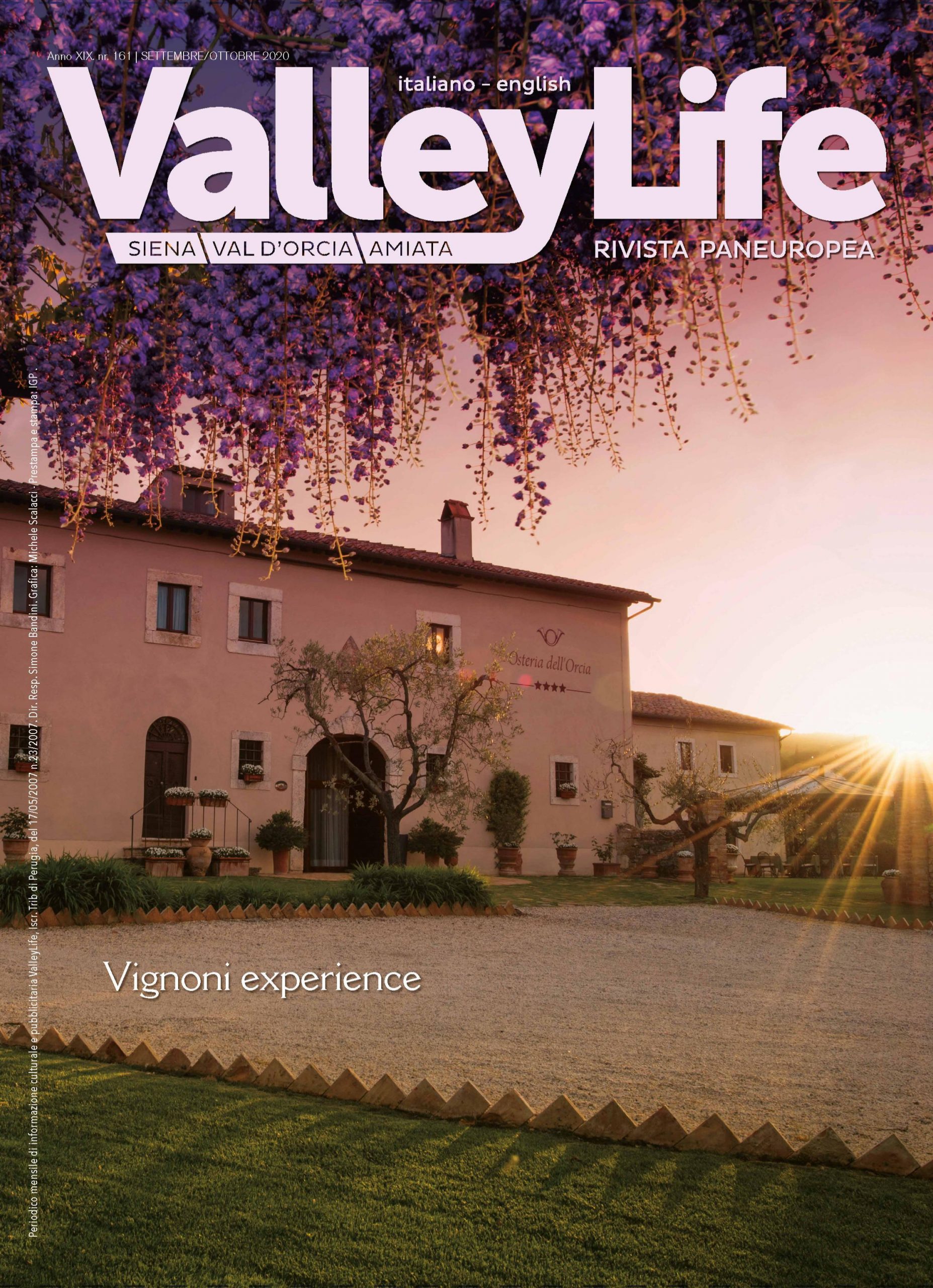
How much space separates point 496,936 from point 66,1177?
24.4 feet

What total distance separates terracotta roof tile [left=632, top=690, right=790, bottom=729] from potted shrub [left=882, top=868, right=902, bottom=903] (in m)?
10.8

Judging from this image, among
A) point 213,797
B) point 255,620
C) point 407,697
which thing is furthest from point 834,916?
point 255,620

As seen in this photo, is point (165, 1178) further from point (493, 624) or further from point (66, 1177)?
point (493, 624)

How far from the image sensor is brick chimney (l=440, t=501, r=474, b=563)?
23.3 m

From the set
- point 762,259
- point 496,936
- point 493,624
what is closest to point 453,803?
point 496,936

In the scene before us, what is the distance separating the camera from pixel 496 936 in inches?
400

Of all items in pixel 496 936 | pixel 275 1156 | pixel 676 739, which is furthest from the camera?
pixel 676 739

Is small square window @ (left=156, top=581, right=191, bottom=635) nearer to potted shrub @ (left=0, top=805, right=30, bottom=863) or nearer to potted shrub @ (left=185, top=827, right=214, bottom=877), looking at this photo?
potted shrub @ (left=185, top=827, right=214, bottom=877)

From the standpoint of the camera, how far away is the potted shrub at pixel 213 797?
60.4 ft

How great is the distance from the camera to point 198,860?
16.9 m

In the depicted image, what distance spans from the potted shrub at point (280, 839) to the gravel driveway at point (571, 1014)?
8625mm

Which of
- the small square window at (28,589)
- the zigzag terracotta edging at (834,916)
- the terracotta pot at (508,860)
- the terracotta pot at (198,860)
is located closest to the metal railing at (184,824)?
the terracotta pot at (198,860)

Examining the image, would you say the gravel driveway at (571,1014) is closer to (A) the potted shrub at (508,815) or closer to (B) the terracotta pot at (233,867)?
(B) the terracotta pot at (233,867)

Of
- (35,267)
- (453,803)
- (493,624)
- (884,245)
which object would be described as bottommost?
(453,803)
